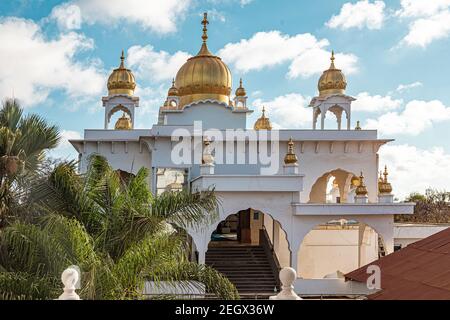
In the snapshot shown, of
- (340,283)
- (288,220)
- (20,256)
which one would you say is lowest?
(340,283)

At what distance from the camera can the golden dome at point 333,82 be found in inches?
768

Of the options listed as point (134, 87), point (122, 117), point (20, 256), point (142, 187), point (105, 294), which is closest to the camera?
Result: point (105, 294)

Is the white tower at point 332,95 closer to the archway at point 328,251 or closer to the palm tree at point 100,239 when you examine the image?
the archway at point 328,251

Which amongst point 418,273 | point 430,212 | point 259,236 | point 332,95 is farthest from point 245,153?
point 430,212

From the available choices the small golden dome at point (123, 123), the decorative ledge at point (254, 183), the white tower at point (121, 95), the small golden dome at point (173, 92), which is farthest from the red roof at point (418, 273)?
the small golden dome at point (123, 123)

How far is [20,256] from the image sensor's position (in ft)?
19.5

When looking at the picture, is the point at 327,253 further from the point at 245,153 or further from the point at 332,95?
the point at 332,95

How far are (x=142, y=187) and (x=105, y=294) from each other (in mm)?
2187

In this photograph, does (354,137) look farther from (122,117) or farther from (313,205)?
(122,117)

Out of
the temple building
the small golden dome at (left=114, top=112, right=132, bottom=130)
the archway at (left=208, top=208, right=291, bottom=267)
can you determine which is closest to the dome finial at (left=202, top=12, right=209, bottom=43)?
the temple building

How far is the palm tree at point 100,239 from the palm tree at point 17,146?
1.85ft

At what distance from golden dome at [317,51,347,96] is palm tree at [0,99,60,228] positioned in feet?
45.3

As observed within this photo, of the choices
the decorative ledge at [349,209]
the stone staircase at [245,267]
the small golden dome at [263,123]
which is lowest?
the stone staircase at [245,267]

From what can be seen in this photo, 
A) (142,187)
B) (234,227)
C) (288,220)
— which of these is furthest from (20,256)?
(234,227)
